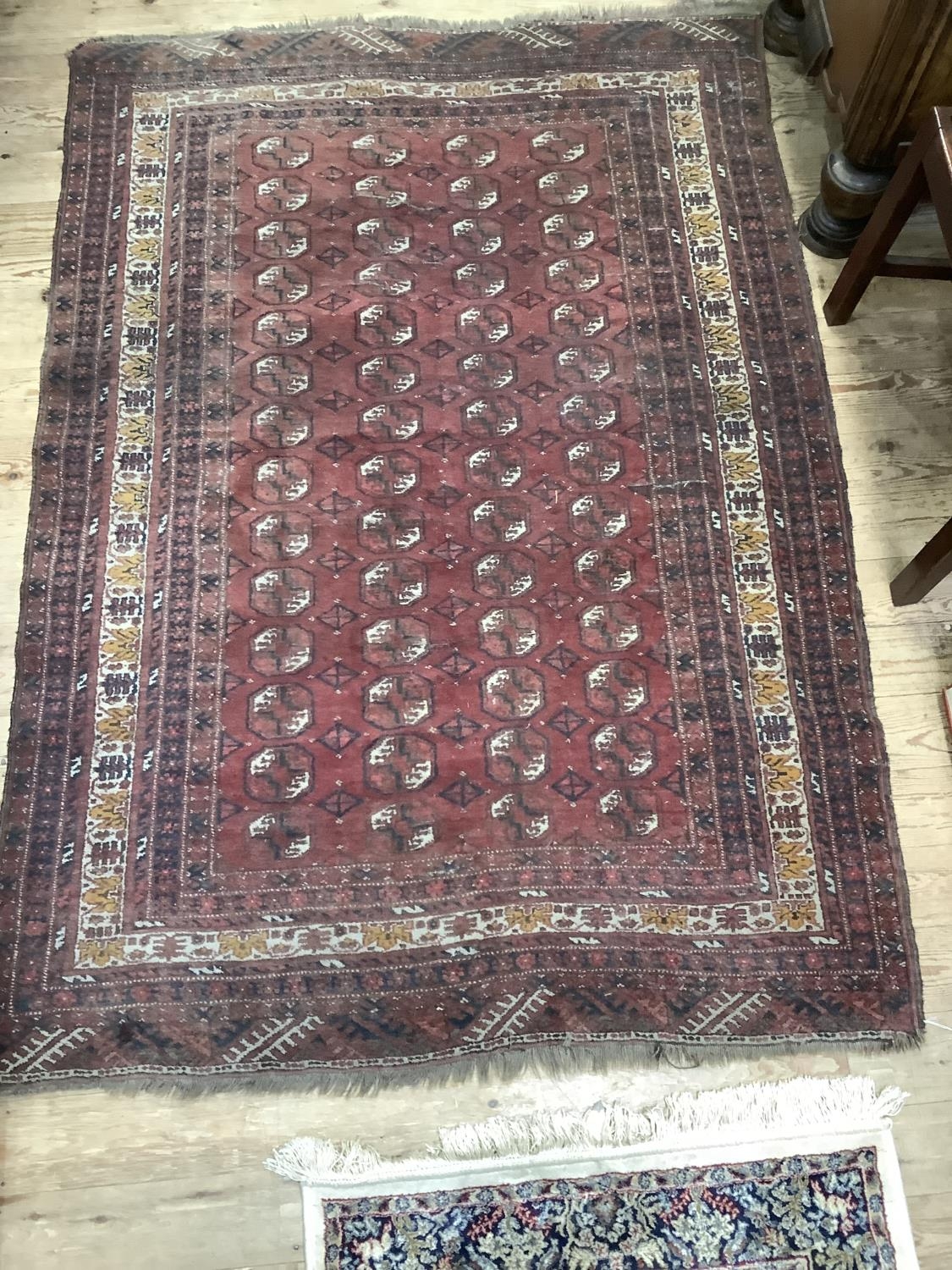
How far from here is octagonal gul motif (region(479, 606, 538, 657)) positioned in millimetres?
1596

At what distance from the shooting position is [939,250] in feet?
5.92

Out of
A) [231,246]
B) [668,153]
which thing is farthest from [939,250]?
[231,246]

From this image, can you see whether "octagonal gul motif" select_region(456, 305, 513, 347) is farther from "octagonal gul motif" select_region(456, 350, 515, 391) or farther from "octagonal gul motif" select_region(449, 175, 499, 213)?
"octagonal gul motif" select_region(449, 175, 499, 213)

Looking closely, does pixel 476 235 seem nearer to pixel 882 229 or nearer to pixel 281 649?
pixel 882 229

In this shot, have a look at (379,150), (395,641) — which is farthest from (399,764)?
(379,150)

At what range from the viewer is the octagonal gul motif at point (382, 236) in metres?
1.84

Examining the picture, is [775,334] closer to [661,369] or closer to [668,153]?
[661,369]

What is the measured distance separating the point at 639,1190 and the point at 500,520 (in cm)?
101

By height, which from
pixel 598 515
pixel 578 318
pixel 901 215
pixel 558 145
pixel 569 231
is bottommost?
pixel 598 515

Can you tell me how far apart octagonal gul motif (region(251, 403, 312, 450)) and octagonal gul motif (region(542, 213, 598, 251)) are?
56 centimetres

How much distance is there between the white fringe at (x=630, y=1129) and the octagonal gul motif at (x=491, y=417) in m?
1.06

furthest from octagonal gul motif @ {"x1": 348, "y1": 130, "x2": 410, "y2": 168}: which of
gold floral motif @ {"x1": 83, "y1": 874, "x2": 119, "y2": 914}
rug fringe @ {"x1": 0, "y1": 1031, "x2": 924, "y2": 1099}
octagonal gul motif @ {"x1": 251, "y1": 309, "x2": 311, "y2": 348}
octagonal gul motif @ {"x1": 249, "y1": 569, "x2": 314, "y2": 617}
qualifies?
rug fringe @ {"x1": 0, "y1": 1031, "x2": 924, "y2": 1099}

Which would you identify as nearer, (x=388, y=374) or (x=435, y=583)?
(x=435, y=583)

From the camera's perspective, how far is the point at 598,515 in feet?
5.48
